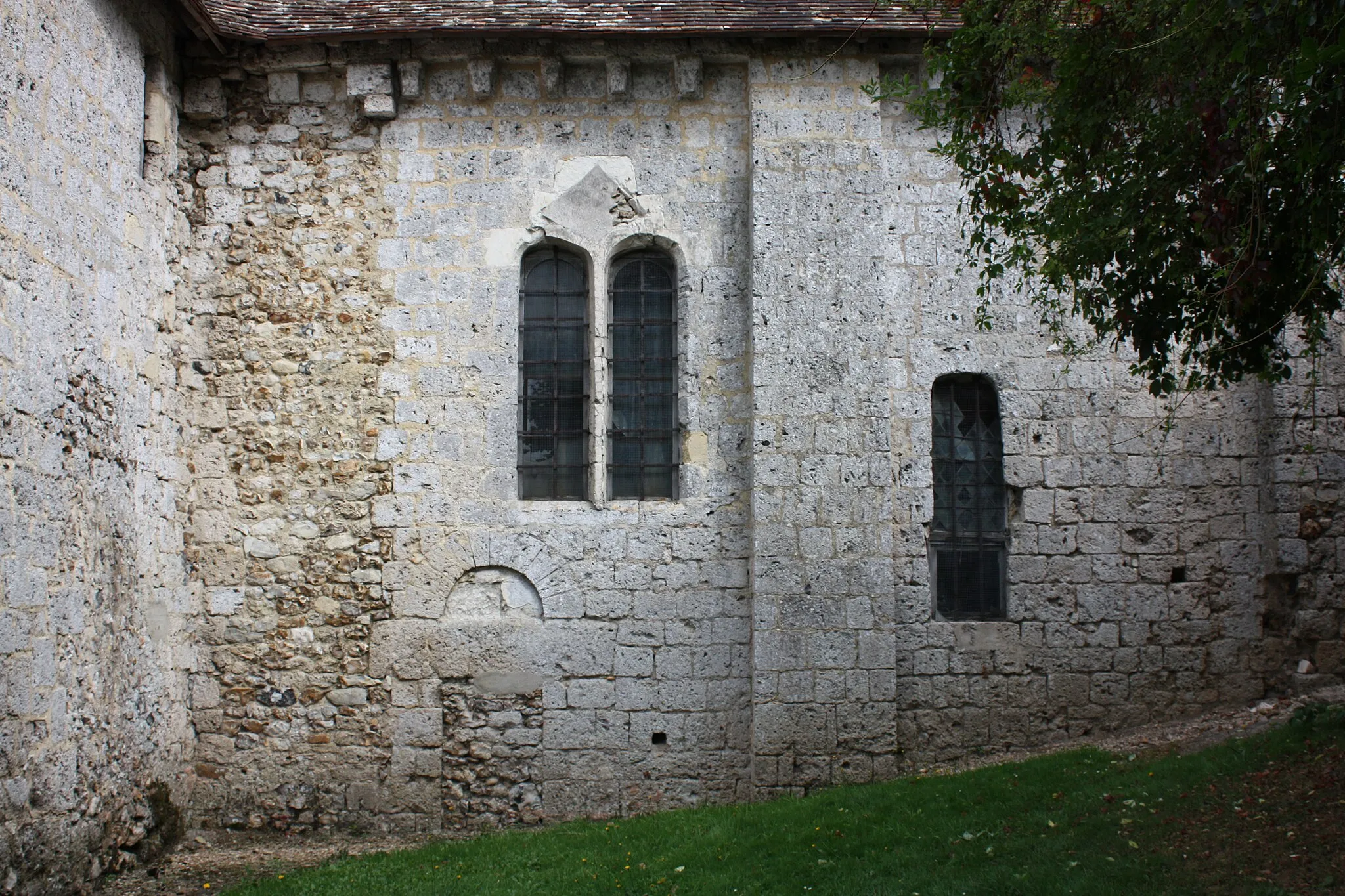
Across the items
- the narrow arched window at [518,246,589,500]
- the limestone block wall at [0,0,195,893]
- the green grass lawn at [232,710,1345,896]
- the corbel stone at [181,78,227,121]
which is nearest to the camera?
the green grass lawn at [232,710,1345,896]

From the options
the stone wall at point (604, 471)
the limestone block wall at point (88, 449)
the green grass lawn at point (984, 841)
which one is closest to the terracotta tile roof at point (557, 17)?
the stone wall at point (604, 471)

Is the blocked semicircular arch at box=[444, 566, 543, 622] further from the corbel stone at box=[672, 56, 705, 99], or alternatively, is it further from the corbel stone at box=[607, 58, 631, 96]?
the corbel stone at box=[672, 56, 705, 99]

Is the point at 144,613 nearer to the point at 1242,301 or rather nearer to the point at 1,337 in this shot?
the point at 1,337

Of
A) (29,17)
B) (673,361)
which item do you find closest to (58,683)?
(29,17)

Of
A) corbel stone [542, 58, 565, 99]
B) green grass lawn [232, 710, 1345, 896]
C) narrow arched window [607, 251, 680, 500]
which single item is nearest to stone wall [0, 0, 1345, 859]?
corbel stone [542, 58, 565, 99]

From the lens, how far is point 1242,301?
4547mm

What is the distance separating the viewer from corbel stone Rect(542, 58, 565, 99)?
7367 mm

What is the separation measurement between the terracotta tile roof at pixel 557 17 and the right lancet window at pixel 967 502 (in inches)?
104

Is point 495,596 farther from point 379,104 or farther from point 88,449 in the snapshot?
point 379,104

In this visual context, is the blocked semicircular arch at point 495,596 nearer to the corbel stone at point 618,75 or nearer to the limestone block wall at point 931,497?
the limestone block wall at point 931,497

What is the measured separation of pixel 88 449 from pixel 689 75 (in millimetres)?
4570

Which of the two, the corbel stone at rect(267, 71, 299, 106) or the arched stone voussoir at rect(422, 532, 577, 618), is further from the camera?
the corbel stone at rect(267, 71, 299, 106)

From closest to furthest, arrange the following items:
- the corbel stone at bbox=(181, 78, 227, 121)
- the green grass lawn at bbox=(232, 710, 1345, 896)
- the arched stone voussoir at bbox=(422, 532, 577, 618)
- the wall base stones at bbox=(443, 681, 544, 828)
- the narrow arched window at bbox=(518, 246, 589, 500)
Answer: the green grass lawn at bbox=(232, 710, 1345, 896) → the wall base stones at bbox=(443, 681, 544, 828) → the arched stone voussoir at bbox=(422, 532, 577, 618) → the corbel stone at bbox=(181, 78, 227, 121) → the narrow arched window at bbox=(518, 246, 589, 500)

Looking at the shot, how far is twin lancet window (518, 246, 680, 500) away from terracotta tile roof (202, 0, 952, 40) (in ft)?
5.16
